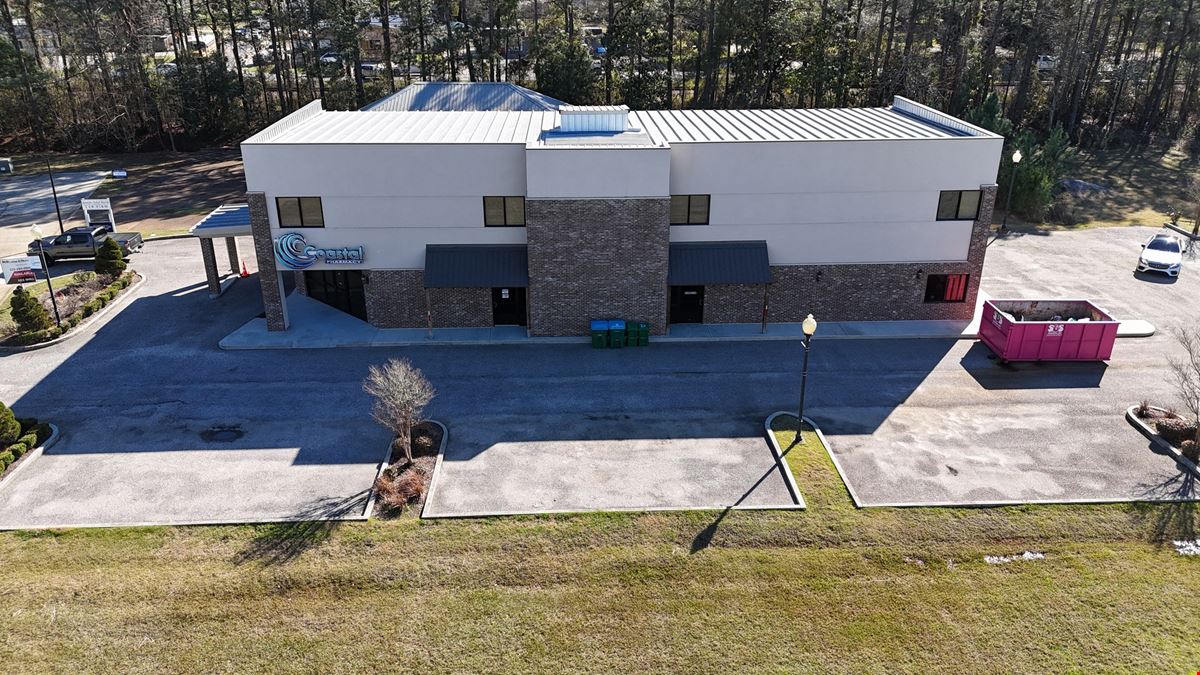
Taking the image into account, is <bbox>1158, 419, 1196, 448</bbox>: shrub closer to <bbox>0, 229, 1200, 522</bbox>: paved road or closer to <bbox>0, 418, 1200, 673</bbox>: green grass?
<bbox>0, 229, 1200, 522</bbox>: paved road

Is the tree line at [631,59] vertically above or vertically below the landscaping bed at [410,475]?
above

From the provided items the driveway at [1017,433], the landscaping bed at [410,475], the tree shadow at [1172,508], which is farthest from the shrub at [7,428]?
the tree shadow at [1172,508]

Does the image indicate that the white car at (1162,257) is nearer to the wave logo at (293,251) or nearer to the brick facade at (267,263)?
the wave logo at (293,251)

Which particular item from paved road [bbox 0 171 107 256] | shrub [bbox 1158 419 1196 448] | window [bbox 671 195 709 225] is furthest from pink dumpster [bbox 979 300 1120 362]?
paved road [bbox 0 171 107 256]

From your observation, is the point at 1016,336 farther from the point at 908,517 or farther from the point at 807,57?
the point at 807,57

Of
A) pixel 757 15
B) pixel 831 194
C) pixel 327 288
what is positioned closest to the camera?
pixel 831 194

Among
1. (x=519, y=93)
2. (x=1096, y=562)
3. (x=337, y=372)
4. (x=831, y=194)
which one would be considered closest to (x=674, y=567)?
(x=1096, y=562)
